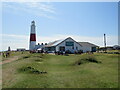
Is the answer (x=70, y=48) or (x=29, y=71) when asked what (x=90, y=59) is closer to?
(x=29, y=71)

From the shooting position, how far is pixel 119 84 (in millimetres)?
13289

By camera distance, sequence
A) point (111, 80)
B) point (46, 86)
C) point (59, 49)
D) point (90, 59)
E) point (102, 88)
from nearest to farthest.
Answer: point (102, 88) < point (46, 86) < point (111, 80) < point (90, 59) < point (59, 49)

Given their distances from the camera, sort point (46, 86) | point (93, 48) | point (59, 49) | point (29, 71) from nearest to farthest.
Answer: point (46, 86) < point (29, 71) < point (59, 49) < point (93, 48)

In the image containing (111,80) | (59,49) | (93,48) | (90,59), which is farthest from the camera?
(93,48)

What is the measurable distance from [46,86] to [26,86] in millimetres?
1489

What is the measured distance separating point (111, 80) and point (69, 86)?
3569mm

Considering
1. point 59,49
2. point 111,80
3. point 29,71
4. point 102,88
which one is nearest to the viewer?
point 102,88

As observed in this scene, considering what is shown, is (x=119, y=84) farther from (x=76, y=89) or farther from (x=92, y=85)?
(x=76, y=89)

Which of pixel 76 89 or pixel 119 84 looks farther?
A: pixel 119 84

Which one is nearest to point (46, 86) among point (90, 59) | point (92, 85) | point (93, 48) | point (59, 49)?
point (92, 85)

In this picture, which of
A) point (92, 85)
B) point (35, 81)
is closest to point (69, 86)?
point (92, 85)

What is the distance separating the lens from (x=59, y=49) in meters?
61.6

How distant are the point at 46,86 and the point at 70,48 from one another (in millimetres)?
49133

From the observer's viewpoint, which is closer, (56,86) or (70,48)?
(56,86)
